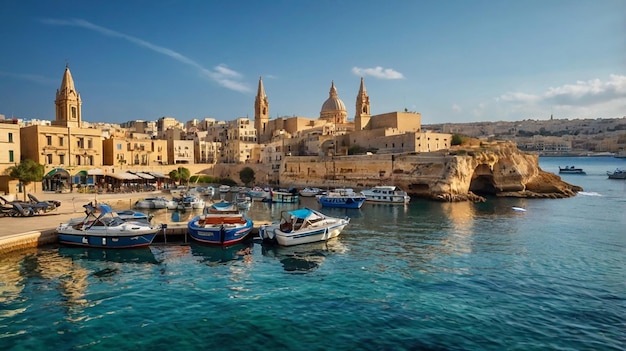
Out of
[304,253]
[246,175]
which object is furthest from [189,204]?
[246,175]

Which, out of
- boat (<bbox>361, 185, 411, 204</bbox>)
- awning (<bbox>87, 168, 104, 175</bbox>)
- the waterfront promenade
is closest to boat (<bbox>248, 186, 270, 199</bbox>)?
boat (<bbox>361, 185, 411, 204</bbox>)

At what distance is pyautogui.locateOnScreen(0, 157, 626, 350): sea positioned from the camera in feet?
33.8

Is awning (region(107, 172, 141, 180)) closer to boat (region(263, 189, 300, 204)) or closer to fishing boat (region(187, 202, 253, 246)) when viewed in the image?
boat (region(263, 189, 300, 204))

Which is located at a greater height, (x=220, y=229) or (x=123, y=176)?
(x=123, y=176)

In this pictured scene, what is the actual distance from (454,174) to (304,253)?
1160 inches

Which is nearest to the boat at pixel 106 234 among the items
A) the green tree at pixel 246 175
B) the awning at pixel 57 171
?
the awning at pixel 57 171

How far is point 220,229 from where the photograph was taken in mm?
20828

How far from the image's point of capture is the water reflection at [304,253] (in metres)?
17.3

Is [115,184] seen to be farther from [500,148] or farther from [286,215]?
[500,148]

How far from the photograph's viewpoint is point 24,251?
18.7 meters

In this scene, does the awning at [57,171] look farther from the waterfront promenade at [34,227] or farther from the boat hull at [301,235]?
the boat hull at [301,235]

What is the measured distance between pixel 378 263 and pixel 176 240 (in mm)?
11102

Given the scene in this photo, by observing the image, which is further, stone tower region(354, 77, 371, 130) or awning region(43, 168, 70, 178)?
stone tower region(354, 77, 371, 130)

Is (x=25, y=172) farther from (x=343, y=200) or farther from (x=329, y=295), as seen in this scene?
(x=329, y=295)
